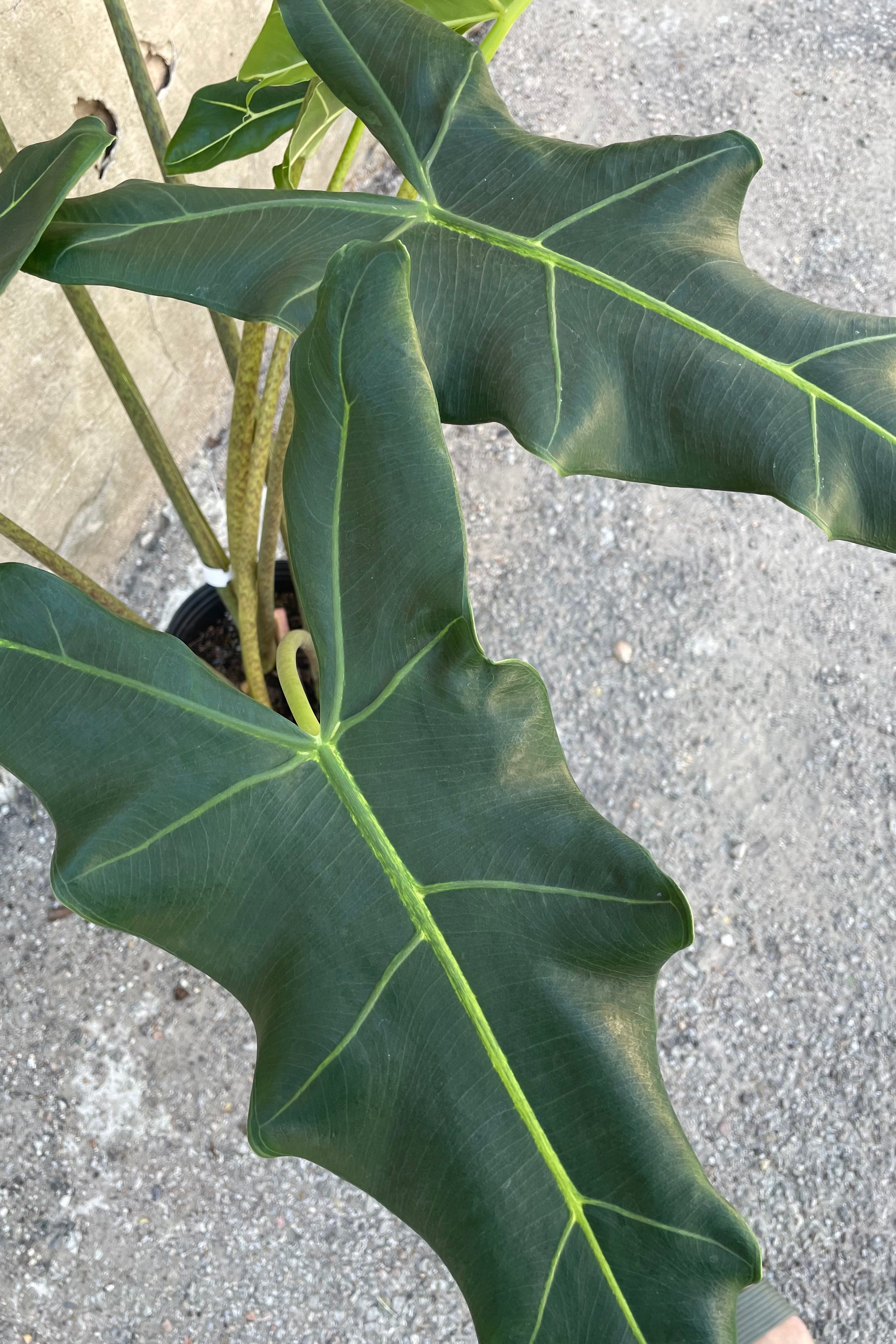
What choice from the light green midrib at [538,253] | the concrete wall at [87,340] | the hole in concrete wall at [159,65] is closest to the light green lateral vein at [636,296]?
the light green midrib at [538,253]

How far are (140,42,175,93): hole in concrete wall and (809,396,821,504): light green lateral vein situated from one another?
98 cm

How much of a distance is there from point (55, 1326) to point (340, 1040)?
91 cm

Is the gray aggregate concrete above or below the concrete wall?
below

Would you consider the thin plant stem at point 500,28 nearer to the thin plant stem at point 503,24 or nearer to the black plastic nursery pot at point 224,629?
the thin plant stem at point 503,24

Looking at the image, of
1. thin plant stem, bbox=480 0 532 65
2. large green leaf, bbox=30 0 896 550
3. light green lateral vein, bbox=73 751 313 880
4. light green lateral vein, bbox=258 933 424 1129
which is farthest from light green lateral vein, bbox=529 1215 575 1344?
thin plant stem, bbox=480 0 532 65

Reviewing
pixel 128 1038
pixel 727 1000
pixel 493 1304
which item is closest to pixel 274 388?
pixel 493 1304

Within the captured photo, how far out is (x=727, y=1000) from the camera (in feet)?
4.45

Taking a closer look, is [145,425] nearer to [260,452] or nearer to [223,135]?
[260,452]

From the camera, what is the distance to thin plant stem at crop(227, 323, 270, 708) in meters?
0.84

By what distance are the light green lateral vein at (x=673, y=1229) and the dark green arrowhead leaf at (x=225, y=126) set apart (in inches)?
30.4

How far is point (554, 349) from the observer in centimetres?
65

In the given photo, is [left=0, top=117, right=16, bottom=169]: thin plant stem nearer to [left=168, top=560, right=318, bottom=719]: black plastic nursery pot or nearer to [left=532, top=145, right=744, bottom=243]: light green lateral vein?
[left=532, top=145, right=744, bottom=243]: light green lateral vein

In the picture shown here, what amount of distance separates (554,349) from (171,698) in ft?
1.05

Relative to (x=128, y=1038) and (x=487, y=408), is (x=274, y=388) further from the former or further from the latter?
(x=128, y=1038)
